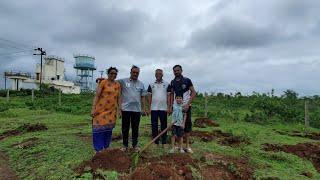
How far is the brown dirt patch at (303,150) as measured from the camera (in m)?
Result: 9.80

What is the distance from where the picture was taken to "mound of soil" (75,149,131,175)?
659cm

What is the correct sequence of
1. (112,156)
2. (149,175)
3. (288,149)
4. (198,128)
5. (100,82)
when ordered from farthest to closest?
1. (198,128)
2. (288,149)
3. (100,82)
4. (112,156)
5. (149,175)

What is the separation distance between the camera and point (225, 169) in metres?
7.31

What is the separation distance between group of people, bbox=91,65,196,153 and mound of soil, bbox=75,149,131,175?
0.77 meters

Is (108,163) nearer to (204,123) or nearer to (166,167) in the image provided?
(166,167)

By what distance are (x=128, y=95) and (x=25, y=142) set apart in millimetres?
3749

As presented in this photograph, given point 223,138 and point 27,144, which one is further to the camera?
point 223,138

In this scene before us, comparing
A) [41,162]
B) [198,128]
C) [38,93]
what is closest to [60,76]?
[38,93]

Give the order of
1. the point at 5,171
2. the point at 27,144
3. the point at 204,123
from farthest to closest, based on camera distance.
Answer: the point at 204,123, the point at 27,144, the point at 5,171

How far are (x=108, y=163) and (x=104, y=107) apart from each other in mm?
1405

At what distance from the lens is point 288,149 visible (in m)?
10.6

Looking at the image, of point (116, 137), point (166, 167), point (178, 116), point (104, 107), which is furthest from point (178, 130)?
point (116, 137)

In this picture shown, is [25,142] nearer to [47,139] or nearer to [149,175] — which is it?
[47,139]

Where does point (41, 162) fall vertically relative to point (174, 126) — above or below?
below
